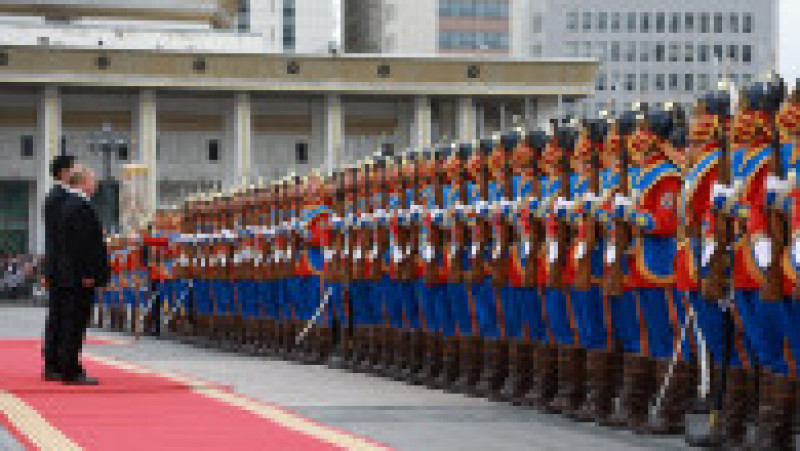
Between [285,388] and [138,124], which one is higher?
[138,124]

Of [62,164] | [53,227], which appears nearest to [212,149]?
[53,227]

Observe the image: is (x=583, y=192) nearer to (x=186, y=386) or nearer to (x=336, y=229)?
(x=186, y=386)

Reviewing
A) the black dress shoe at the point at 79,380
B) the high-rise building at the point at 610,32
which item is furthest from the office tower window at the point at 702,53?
the black dress shoe at the point at 79,380

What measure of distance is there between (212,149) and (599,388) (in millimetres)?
93594

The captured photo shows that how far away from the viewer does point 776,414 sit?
11.6 metres

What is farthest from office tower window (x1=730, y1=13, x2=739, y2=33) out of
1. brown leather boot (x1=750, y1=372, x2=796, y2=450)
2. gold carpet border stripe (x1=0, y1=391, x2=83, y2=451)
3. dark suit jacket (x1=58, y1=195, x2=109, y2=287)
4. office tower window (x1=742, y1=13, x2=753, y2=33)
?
brown leather boot (x1=750, y1=372, x2=796, y2=450)

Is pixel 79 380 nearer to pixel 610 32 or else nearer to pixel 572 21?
pixel 572 21

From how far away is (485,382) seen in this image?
16.8 metres

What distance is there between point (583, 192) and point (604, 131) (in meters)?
0.47

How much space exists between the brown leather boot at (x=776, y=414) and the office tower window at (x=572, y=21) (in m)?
136

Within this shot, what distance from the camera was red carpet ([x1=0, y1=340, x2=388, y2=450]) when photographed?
451 inches

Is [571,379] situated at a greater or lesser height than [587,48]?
lesser

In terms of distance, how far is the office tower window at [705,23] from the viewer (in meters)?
147

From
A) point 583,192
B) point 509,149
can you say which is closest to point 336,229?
point 509,149
